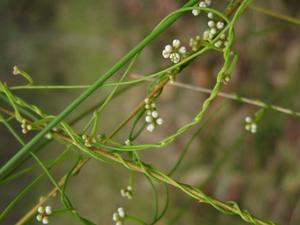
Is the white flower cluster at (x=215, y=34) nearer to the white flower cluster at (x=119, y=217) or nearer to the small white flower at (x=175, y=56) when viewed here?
the small white flower at (x=175, y=56)

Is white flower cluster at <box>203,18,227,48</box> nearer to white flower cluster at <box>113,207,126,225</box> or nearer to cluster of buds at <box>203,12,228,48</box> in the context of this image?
cluster of buds at <box>203,12,228,48</box>

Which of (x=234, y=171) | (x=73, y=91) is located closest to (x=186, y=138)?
(x=234, y=171)

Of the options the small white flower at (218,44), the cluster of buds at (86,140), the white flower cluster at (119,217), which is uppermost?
the small white flower at (218,44)

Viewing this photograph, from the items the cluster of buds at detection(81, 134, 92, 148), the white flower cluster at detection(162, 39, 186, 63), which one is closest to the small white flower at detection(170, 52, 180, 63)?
the white flower cluster at detection(162, 39, 186, 63)

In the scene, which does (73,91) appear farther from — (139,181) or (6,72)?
(139,181)

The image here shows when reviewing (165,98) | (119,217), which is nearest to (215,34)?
(119,217)

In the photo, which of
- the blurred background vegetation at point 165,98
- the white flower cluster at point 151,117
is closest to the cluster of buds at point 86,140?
the white flower cluster at point 151,117

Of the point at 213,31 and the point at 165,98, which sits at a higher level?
the point at 213,31

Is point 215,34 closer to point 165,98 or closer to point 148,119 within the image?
point 148,119
